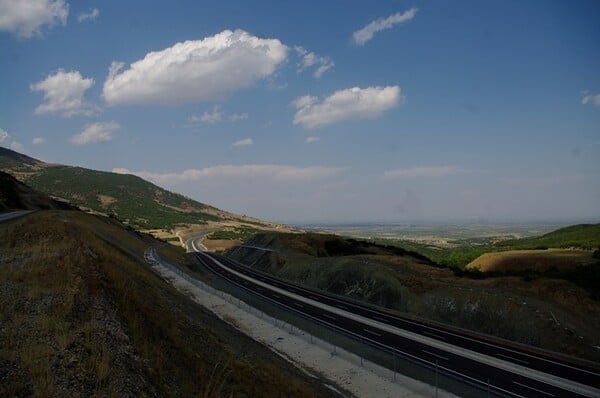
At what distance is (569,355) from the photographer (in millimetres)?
31281

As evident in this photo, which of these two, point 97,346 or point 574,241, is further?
point 574,241

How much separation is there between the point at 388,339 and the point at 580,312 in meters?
18.4

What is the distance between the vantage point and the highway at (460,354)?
24.5 metres

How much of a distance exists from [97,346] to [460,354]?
2647 centimetres

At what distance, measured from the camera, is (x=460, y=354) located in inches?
1201

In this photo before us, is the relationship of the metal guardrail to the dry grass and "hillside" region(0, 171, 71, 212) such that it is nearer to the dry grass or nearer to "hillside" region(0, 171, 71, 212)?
the dry grass

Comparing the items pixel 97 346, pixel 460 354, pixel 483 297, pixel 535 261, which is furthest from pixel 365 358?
pixel 535 261

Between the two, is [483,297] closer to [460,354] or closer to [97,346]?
[460,354]

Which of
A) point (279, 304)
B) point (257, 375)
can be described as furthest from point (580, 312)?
point (257, 375)

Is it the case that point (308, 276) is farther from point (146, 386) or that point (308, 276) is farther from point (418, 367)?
point (146, 386)

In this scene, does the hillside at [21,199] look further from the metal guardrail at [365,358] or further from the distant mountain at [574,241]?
the distant mountain at [574,241]

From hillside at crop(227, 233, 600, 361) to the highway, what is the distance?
126 inches

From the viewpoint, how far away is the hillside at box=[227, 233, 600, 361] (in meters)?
35.0

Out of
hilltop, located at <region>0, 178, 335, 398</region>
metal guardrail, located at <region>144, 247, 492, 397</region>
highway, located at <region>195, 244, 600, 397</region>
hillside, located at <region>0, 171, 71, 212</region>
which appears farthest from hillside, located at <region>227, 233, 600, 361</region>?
hillside, located at <region>0, 171, 71, 212</region>
